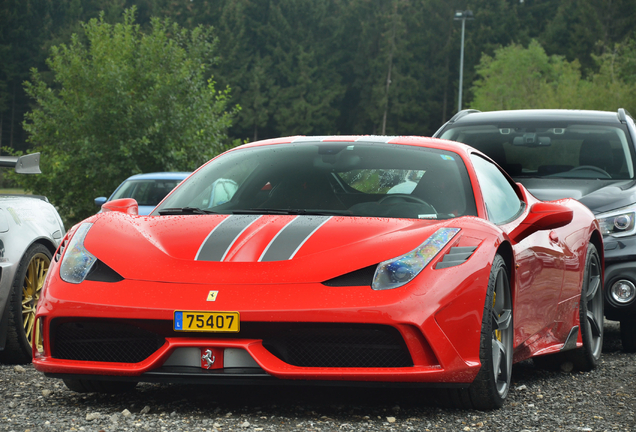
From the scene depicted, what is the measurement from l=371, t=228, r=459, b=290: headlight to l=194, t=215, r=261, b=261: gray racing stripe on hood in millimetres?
677

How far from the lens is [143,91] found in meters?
24.4

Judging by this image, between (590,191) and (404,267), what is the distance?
3643mm

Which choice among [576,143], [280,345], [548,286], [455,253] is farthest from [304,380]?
[576,143]

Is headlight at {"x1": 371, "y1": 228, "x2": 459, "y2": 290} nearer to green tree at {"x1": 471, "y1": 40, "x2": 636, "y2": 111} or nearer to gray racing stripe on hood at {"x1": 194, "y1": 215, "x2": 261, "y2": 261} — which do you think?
gray racing stripe on hood at {"x1": 194, "y1": 215, "x2": 261, "y2": 261}

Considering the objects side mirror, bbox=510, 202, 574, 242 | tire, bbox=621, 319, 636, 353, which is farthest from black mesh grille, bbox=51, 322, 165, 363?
tire, bbox=621, 319, 636, 353

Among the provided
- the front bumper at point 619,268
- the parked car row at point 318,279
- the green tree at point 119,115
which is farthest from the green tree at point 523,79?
the parked car row at point 318,279

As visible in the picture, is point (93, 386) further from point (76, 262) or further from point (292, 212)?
point (292, 212)

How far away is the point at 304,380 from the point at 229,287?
0.49 meters

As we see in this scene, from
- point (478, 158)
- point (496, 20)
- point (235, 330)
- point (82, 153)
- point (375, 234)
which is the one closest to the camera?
point (235, 330)

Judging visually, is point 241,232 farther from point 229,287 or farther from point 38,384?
point 38,384

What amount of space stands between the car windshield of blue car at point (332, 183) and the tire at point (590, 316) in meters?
1.46

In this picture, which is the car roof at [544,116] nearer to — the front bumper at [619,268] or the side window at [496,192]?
the front bumper at [619,268]

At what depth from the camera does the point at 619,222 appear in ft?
21.7

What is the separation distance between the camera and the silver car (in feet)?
18.6
